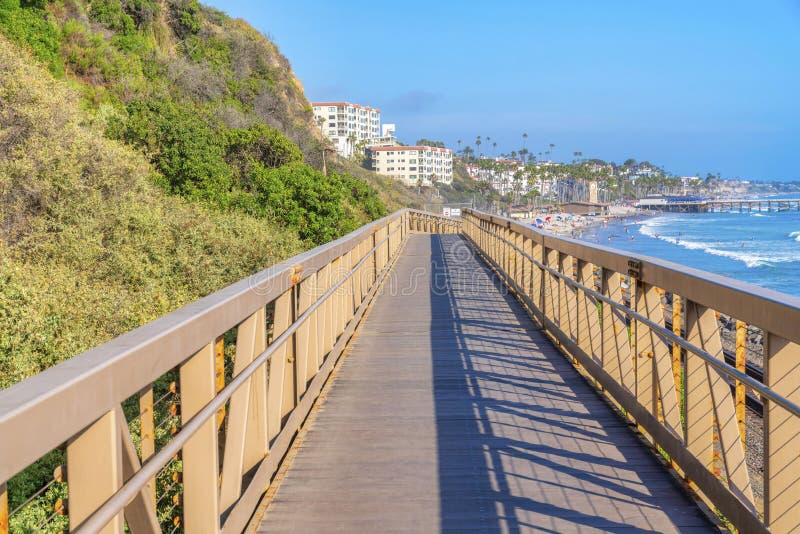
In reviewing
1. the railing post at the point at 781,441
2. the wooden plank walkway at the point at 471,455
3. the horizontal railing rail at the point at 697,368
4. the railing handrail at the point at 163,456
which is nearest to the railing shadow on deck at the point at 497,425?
the wooden plank walkway at the point at 471,455

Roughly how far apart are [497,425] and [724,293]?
86.0 inches

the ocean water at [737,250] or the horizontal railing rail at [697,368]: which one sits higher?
the horizontal railing rail at [697,368]

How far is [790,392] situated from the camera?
291 cm

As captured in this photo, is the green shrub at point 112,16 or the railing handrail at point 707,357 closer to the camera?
the railing handrail at point 707,357

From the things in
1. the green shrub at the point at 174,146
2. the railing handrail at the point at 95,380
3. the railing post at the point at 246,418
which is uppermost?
the green shrub at the point at 174,146

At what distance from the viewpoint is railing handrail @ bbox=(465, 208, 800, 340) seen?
285 cm

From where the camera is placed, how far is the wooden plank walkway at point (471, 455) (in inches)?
147

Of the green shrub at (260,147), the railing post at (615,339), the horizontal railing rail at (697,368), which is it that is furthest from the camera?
the green shrub at (260,147)

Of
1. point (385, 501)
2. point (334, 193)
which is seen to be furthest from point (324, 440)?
point (334, 193)

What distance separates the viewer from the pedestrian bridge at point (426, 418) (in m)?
2.09

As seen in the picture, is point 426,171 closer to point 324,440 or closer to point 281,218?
point 281,218

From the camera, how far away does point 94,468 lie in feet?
6.23

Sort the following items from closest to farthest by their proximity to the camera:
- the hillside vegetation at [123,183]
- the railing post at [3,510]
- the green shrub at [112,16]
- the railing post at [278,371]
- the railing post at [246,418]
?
the railing post at [3,510], the railing post at [246,418], the railing post at [278,371], the hillside vegetation at [123,183], the green shrub at [112,16]

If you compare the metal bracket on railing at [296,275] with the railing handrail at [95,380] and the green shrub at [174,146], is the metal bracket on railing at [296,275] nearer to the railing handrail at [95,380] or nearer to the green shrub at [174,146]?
the railing handrail at [95,380]
